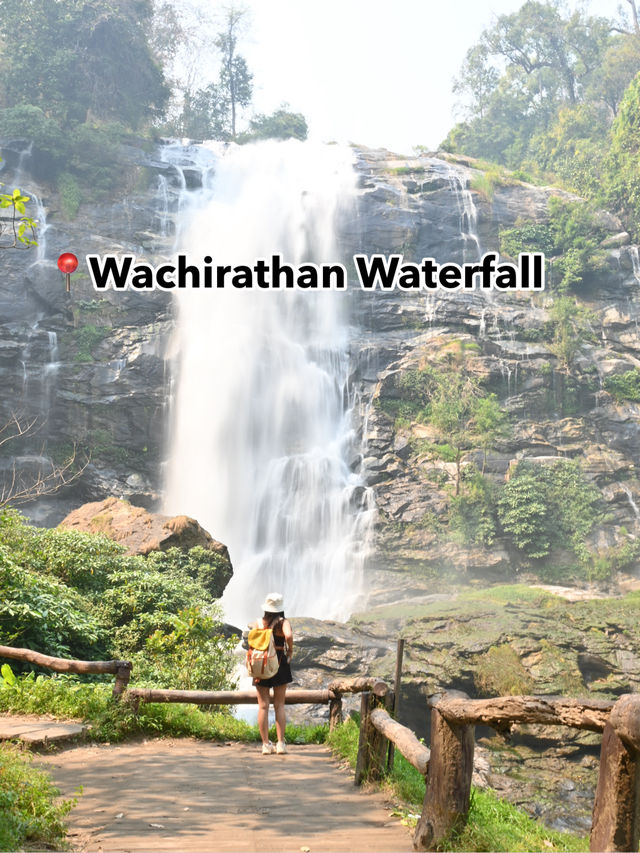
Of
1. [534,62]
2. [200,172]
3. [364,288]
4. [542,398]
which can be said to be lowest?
[542,398]

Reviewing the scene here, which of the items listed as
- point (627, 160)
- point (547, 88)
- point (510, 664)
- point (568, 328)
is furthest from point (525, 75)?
point (510, 664)

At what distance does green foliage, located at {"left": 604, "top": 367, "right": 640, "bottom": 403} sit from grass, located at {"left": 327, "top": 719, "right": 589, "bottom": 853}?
23939 millimetres

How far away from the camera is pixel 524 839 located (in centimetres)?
373

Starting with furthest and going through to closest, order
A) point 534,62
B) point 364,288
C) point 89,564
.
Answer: point 534,62, point 364,288, point 89,564

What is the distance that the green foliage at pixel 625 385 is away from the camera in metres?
26.9

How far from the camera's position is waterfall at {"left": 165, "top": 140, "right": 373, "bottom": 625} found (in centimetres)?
2256

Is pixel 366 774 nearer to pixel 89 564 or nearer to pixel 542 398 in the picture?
pixel 89 564

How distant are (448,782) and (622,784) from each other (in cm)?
91

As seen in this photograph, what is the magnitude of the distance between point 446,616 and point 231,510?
31.2ft

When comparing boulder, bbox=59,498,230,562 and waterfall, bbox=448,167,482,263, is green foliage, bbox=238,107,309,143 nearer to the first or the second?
waterfall, bbox=448,167,482,263

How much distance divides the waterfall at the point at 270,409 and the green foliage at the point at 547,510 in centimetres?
456

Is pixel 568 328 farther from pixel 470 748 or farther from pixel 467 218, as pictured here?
pixel 470 748

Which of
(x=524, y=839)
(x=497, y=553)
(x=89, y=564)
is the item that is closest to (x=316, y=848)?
(x=524, y=839)

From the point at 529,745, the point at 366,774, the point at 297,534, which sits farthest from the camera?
the point at 297,534
